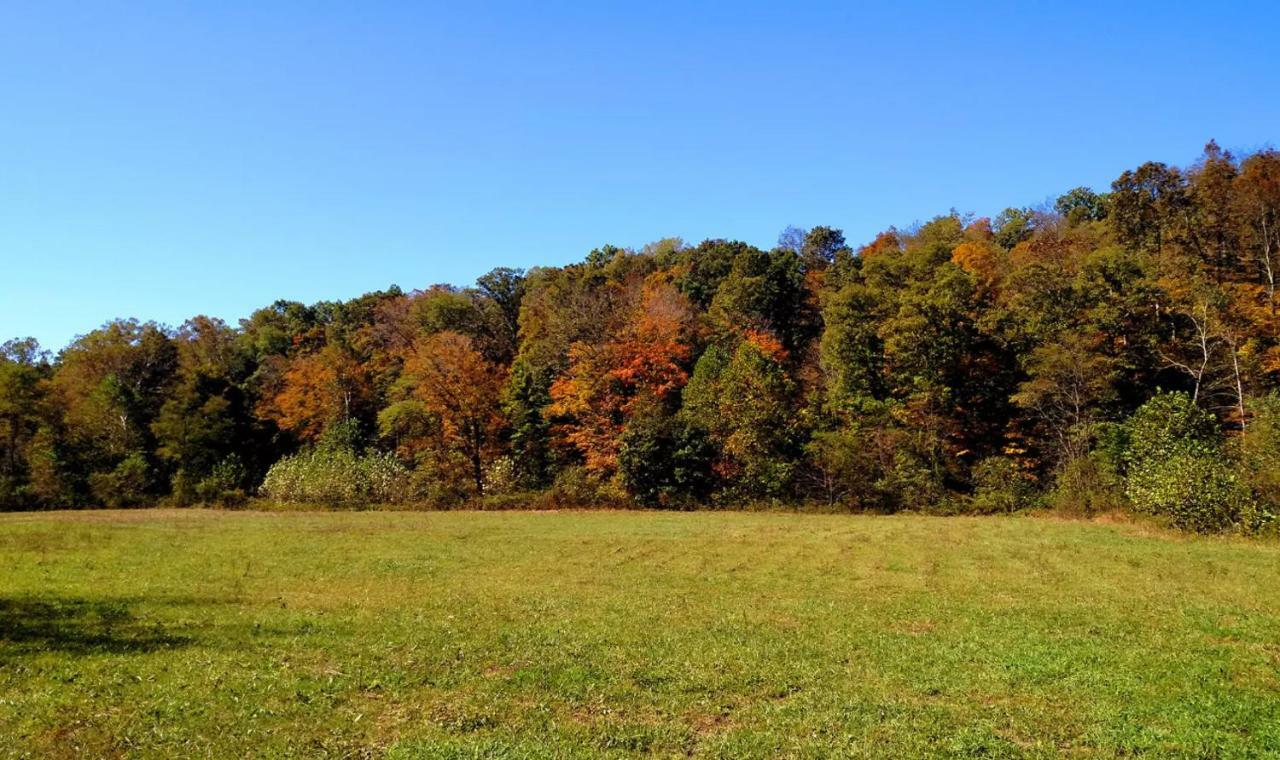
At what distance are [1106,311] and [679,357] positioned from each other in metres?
28.1


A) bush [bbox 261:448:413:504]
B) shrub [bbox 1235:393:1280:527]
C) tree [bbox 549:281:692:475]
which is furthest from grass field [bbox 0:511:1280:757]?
tree [bbox 549:281:692:475]

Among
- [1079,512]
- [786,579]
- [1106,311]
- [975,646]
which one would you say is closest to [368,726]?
[975,646]

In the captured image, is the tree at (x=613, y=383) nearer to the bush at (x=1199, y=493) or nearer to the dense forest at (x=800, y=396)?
the dense forest at (x=800, y=396)

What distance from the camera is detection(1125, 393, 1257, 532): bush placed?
29.2 m

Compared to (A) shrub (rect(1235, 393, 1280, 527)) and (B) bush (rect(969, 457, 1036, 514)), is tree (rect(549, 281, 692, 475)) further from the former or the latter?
(A) shrub (rect(1235, 393, 1280, 527))

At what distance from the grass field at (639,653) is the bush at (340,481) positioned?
997 inches

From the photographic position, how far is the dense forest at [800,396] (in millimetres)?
41219

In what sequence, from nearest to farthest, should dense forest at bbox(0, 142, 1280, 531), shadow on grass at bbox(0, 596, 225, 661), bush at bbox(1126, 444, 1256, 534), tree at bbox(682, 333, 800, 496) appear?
shadow on grass at bbox(0, 596, 225, 661) → bush at bbox(1126, 444, 1256, 534) → dense forest at bbox(0, 142, 1280, 531) → tree at bbox(682, 333, 800, 496)

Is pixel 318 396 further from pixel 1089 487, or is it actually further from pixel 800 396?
pixel 1089 487

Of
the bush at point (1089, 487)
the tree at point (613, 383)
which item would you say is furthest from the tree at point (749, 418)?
the bush at point (1089, 487)

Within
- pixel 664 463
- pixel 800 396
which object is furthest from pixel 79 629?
pixel 800 396

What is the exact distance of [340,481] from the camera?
1980 inches

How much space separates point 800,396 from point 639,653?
45.1 meters

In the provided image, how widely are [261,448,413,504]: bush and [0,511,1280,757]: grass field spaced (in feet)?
83.0
